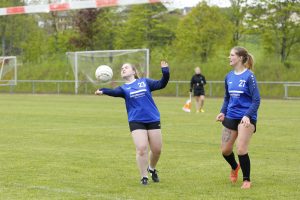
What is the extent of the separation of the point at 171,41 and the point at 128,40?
416cm

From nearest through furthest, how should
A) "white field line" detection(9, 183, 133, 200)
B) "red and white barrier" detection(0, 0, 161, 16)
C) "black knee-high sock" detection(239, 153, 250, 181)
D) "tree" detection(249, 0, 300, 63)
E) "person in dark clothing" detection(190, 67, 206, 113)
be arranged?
"white field line" detection(9, 183, 133, 200) < "black knee-high sock" detection(239, 153, 250, 181) < "person in dark clothing" detection(190, 67, 206, 113) < "red and white barrier" detection(0, 0, 161, 16) < "tree" detection(249, 0, 300, 63)

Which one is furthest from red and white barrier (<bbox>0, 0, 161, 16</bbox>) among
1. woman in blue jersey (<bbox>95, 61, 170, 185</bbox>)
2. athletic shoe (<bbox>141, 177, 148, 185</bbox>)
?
athletic shoe (<bbox>141, 177, 148, 185</bbox>)

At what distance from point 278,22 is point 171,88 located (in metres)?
9.71

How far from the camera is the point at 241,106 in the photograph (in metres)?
10.4

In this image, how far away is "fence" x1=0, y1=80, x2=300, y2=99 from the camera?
157ft

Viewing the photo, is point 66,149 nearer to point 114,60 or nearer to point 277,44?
point 114,60

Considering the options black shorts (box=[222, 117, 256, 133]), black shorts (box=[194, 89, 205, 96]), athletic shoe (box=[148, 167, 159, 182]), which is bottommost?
black shorts (box=[194, 89, 205, 96])

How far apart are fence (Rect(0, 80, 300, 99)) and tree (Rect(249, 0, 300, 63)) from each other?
5958 millimetres

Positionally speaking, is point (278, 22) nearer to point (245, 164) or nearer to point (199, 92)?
point (199, 92)

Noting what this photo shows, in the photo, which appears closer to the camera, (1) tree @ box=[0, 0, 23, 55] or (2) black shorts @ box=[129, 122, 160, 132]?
(2) black shorts @ box=[129, 122, 160, 132]

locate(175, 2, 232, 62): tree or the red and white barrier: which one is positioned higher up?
the red and white barrier

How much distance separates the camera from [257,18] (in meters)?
54.9

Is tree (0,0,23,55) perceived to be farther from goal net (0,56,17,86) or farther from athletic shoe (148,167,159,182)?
athletic shoe (148,167,159,182)

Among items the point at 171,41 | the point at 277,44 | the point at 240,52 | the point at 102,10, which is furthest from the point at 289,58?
the point at 240,52
